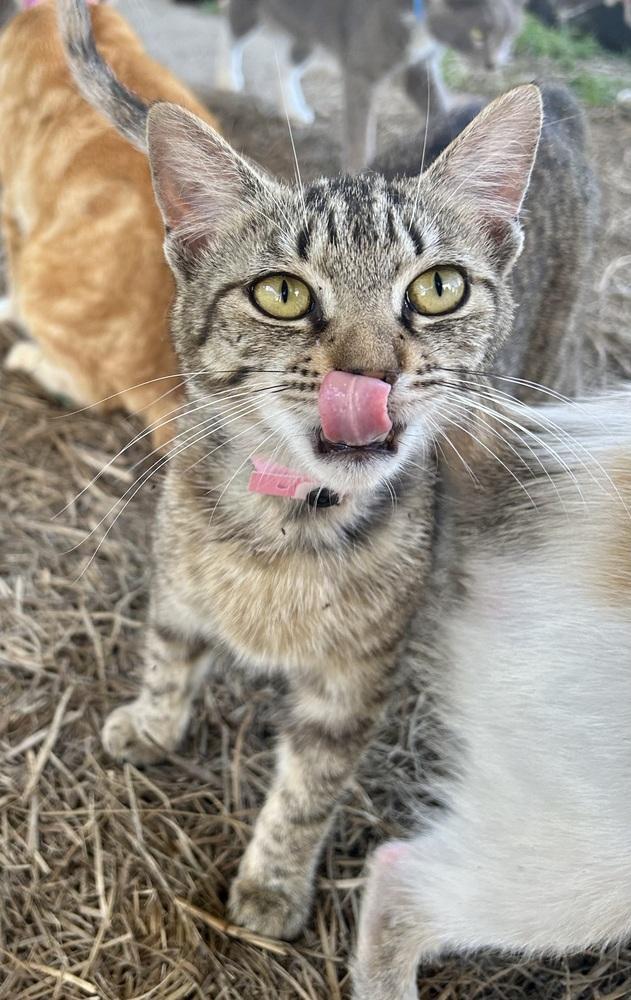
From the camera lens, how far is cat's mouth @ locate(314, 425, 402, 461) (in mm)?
919

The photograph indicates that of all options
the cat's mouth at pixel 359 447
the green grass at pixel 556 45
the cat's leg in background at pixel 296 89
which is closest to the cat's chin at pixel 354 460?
the cat's mouth at pixel 359 447

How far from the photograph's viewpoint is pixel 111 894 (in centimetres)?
127

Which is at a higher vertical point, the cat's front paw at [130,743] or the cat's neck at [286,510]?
the cat's neck at [286,510]

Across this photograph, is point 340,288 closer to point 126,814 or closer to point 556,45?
point 126,814

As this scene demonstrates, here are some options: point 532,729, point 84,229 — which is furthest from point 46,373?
point 532,729

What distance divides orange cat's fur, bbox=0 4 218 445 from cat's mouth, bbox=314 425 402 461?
0.80m

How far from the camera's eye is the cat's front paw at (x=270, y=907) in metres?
1.24

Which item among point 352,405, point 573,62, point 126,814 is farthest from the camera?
point 573,62

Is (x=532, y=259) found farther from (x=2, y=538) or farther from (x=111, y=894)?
(x=111, y=894)

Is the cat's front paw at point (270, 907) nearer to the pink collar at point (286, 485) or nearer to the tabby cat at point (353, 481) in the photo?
the tabby cat at point (353, 481)

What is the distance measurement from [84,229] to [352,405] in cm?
121

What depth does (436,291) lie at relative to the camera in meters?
1.00

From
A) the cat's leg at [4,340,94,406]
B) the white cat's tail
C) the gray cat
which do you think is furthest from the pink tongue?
the gray cat

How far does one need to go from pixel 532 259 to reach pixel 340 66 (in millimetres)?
1718
